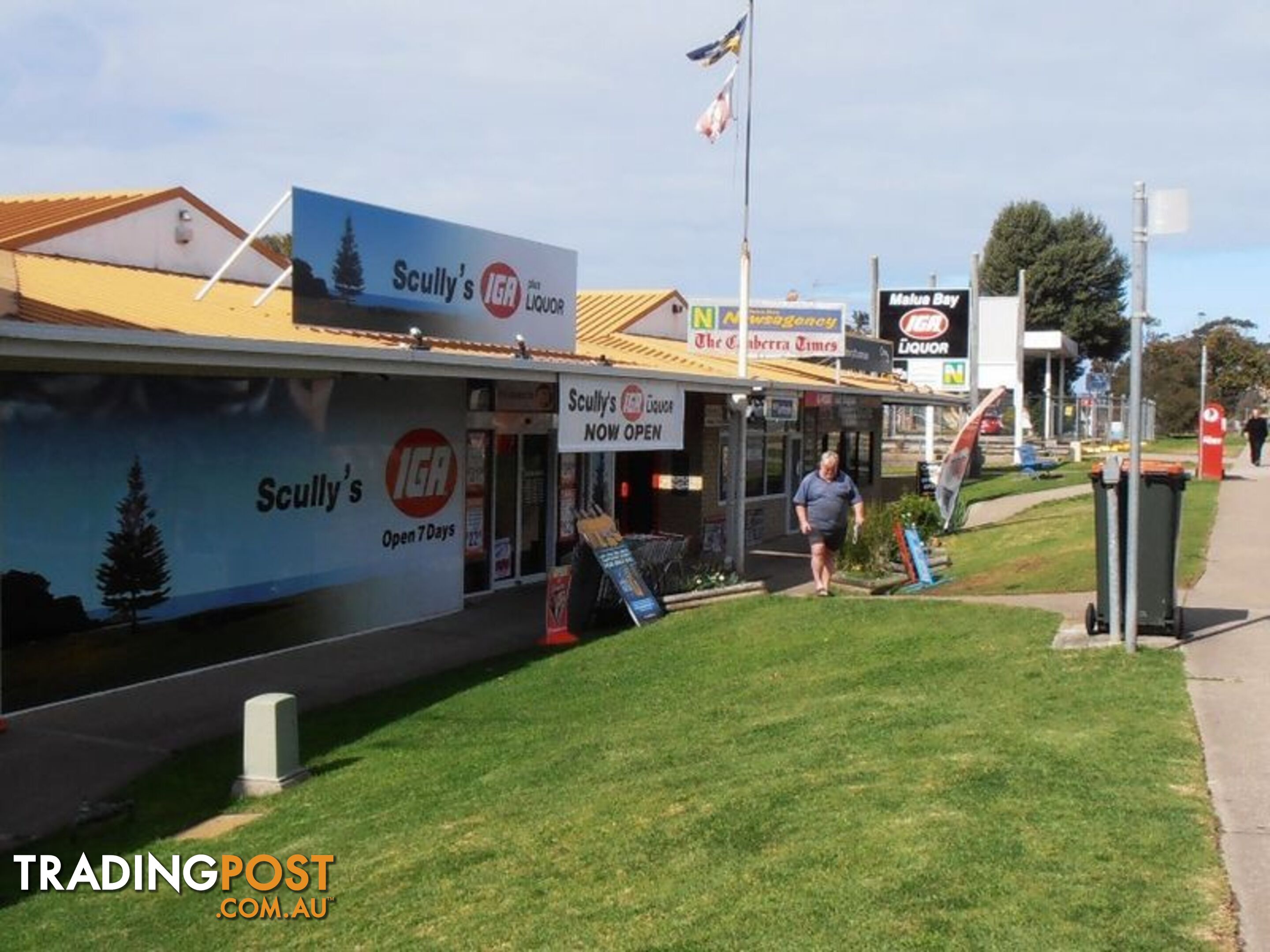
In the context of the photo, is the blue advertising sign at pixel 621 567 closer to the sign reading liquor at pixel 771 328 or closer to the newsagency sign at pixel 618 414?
the newsagency sign at pixel 618 414

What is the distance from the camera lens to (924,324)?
3925 centimetres

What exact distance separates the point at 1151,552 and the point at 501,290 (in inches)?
306

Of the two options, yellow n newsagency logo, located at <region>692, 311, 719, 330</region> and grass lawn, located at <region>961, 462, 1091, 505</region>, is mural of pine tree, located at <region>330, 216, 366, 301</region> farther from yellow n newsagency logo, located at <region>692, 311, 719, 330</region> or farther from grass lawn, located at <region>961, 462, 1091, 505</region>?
grass lawn, located at <region>961, 462, 1091, 505</region>

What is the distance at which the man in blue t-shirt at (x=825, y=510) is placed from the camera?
45.9ft

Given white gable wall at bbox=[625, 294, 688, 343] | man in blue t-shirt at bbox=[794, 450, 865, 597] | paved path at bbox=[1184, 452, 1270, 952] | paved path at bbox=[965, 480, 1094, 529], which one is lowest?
paved path at bbox=[1184, 452, 1270, 952]

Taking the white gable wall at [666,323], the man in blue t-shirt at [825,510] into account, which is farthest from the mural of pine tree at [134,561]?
the white gable wall at [666,323]

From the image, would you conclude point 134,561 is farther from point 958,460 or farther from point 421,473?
point 958,460

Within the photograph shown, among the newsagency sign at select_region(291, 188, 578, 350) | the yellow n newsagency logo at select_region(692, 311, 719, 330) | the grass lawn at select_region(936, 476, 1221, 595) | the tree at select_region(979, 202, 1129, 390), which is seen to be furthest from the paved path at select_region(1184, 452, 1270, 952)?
the tree at select_region(979, 202, 1129, 390)

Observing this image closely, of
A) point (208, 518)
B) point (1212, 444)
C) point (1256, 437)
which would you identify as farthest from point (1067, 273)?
point (208, 518)

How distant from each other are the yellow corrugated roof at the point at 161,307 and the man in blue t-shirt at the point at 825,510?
350 cm

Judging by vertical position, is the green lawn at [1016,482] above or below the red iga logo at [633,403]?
below

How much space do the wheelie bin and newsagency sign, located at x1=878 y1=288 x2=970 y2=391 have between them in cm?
2932

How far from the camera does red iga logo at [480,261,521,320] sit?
14.6m

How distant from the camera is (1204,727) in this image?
23.2ft
